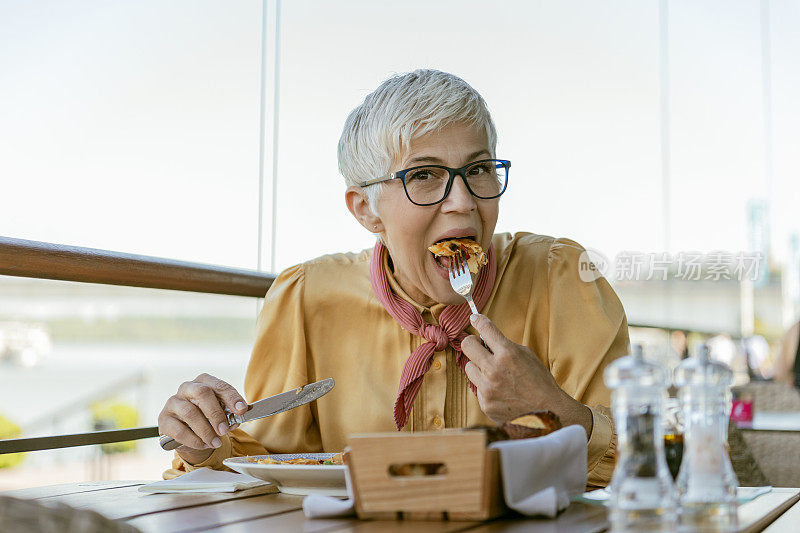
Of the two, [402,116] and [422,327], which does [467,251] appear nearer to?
[422,327]

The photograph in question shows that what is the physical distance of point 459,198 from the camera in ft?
5.35

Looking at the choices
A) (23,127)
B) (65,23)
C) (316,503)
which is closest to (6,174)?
(23,127)

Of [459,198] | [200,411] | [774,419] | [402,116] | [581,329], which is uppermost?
[402,116]

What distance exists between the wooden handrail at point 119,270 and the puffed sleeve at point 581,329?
0.77 meters

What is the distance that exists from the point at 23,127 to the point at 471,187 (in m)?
7.01

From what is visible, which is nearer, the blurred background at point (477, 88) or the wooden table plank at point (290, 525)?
the wooden table plank at point (290, 525)

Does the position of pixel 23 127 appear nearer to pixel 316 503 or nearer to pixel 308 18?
pixel 308 18

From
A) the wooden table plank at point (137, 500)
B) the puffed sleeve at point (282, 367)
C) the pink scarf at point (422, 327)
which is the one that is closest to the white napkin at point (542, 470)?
the wooden table plank at point (137, 500)

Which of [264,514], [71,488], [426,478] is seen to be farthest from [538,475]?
[71,488]

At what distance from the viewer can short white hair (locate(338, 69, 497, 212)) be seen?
5.44 ft

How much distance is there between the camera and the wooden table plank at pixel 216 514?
0.98 meters

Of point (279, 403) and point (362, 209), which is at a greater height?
point (362, 209)

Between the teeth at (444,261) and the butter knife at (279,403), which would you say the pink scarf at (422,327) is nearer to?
the teeth at (444,261)

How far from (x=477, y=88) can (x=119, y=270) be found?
252cm
